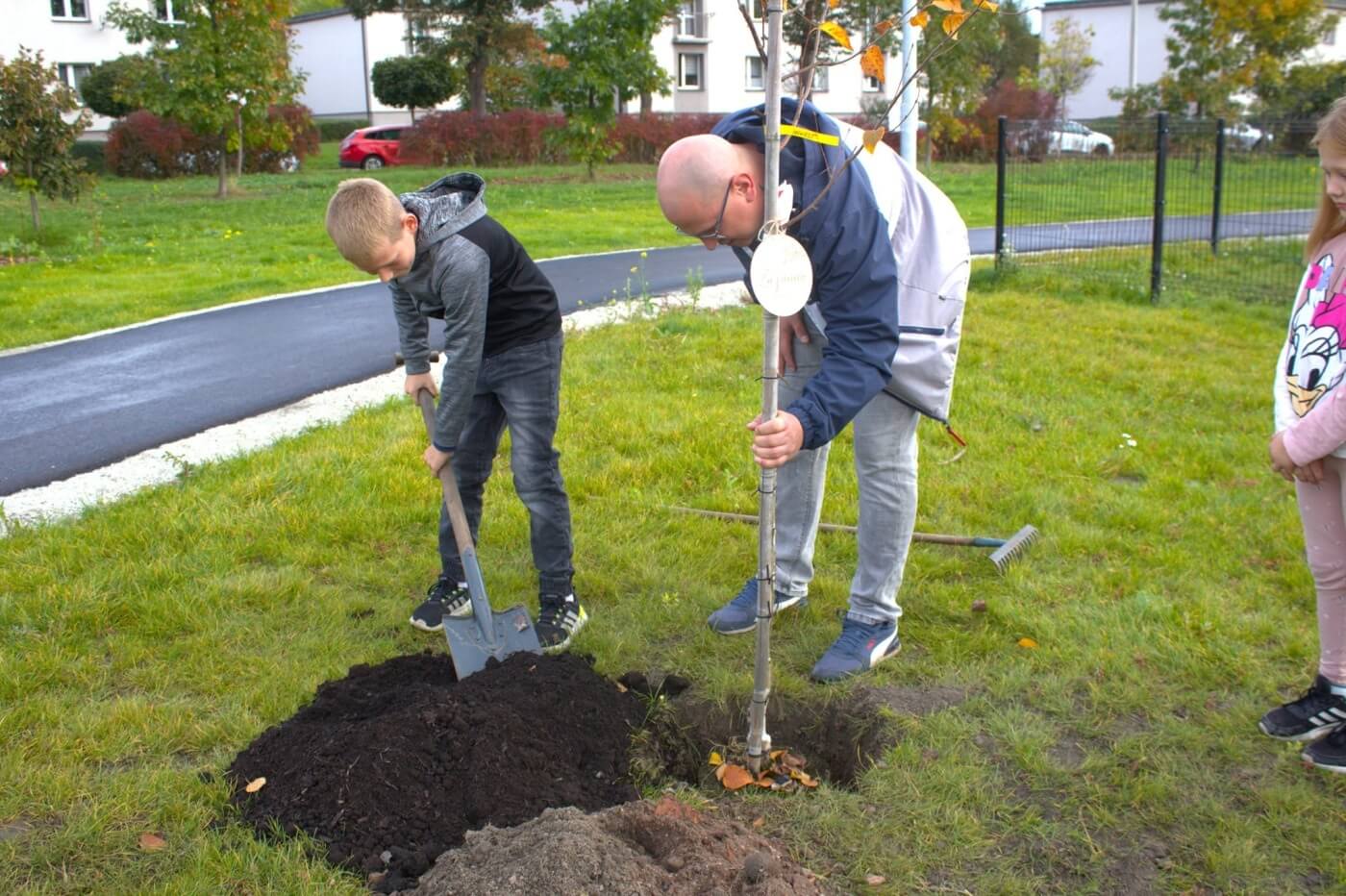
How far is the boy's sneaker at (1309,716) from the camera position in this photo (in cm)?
313

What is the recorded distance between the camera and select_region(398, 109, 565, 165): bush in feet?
100

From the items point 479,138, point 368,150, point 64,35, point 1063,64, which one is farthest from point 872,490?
point 64,35

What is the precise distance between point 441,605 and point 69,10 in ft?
150

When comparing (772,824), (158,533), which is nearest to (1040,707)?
(772,824)

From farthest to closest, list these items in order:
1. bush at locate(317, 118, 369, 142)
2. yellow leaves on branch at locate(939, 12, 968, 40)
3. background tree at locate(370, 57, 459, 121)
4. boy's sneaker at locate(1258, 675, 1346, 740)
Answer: bush at locate(317, 118, 369, 142) → background tree at locate(370, 57, 459, 121) → boy's sneaker at locate(1258, 675, 1346, 740) → yellow leaves on branch at locate(939, 12, 968, 40)

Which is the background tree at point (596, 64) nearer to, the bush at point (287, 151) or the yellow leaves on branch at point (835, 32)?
the bush at point (287, 151)

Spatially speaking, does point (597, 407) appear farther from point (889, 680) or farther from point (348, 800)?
point (348, 800)

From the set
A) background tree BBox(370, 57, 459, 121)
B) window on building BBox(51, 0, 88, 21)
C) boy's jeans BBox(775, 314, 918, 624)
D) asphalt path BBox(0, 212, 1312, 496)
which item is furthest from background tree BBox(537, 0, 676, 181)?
window on building BBox(51, 0, 88, 21)

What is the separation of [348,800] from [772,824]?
1.06 m

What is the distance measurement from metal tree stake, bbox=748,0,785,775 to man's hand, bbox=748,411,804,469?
26 mm

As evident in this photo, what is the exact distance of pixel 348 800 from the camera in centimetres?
280

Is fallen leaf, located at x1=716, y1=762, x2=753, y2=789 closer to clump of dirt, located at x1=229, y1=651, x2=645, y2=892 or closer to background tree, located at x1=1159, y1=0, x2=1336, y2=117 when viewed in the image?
clump of dirt, located at x1=229, y1=651, x2=645, y2=892

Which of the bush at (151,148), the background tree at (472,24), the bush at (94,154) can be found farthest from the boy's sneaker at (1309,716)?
the bush at (94,154)

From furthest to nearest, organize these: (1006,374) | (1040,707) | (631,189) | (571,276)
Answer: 1. (631,189)
2. (571,276)
3. (1006,374)
4. (1040,707)
